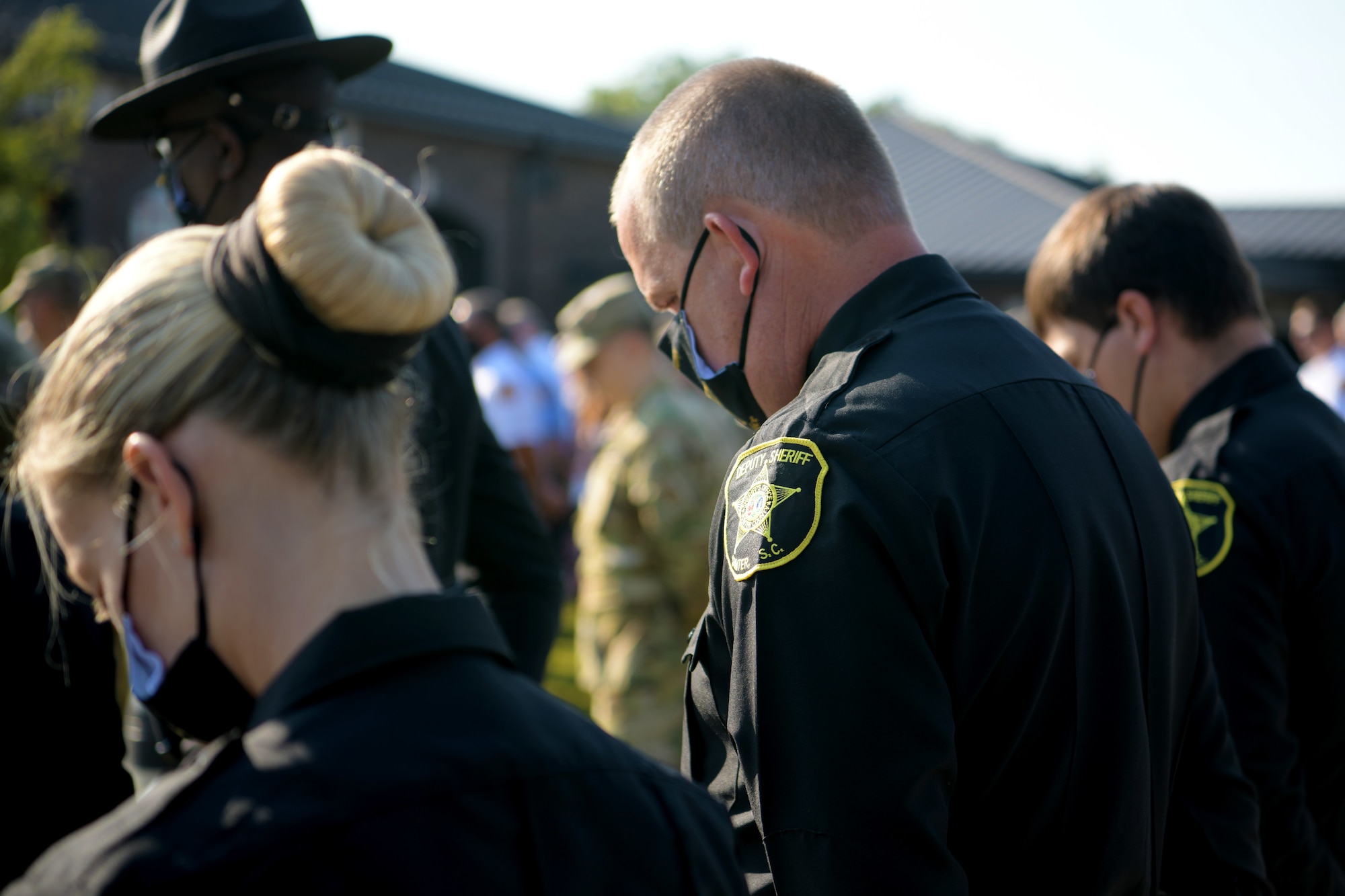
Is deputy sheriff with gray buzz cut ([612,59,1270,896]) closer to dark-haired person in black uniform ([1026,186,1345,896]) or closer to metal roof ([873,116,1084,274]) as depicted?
dark-haired person in black uniform ([1026,186,1345,896])

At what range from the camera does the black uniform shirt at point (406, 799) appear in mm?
963

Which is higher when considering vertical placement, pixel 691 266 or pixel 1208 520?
pixel 691 266

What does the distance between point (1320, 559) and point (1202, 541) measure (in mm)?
Answer: 230

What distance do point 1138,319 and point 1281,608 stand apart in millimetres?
684

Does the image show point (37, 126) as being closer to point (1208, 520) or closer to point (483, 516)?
point (483, 516)

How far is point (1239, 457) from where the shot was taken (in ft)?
7.55

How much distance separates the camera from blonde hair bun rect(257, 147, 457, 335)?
1090mm

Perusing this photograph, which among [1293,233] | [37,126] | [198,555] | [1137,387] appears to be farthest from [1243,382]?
[1293,233]

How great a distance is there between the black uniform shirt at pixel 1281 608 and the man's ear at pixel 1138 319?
23 cm

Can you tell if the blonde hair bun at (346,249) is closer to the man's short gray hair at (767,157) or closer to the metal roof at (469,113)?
the man's short gray hair at (767,157)

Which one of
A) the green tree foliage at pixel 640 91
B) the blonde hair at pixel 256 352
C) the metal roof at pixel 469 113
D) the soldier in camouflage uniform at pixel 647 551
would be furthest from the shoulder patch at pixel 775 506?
the green tree foliage at pixel 640 91

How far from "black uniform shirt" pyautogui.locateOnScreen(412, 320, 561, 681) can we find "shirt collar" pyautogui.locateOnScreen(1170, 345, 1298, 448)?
160cm

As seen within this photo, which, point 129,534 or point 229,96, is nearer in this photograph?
point 129,534

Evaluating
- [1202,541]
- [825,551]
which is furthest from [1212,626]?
[825,551]
